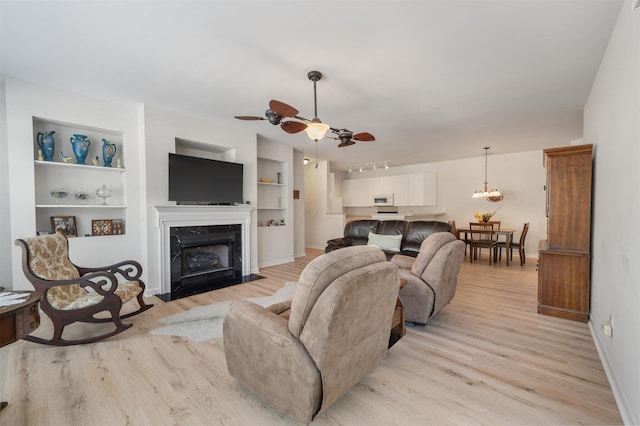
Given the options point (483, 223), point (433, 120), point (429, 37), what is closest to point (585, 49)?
point (429, 37)

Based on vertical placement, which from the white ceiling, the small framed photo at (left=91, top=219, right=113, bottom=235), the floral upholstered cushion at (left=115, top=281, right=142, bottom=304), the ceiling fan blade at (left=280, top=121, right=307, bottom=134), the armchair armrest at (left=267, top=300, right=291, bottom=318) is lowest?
the floral upholstered cushion at (left=115, top=281, right=142, bottom=304)

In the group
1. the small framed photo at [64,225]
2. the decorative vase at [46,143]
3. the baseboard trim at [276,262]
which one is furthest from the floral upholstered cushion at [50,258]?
the baseboard trim at [276,262]

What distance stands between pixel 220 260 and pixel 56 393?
10.3ft

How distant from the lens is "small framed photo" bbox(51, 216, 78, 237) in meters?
3.43

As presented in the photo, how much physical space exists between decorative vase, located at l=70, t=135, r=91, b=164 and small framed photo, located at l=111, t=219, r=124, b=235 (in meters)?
0.85

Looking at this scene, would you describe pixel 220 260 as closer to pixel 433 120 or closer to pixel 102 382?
pixel 102 382

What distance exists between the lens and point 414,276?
8.96ft

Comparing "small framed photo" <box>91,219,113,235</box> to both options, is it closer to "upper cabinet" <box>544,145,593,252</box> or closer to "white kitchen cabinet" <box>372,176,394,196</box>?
"upper cabinet" <box>544,145,593,252</box>

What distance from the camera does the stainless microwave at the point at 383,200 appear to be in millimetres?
8672

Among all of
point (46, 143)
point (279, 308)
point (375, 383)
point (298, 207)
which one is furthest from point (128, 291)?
point (298, 207)

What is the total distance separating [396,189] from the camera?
Answer: 8.63 meters

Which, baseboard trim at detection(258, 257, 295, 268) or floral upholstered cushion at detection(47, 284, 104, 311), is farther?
baseboard trim at detection(258, 257, 295, 268)

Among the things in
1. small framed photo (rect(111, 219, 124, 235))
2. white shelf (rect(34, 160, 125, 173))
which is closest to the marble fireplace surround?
small framed photo (rect(111, 219, 124, 235))

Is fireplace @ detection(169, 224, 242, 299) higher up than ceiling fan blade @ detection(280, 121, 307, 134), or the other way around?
ceiling fan blade @ detection(280, 121, 307, 134)
